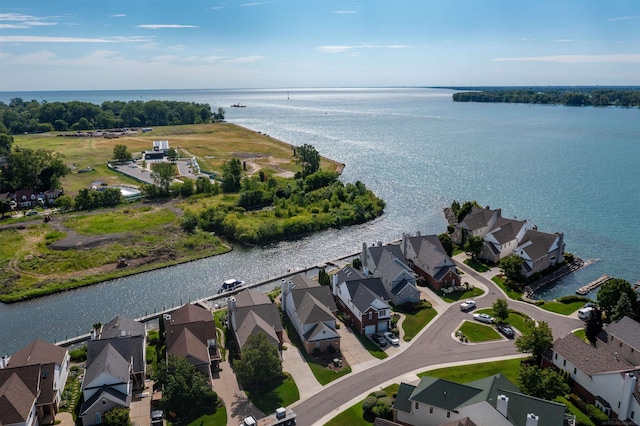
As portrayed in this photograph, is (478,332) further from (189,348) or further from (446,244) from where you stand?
(189,348)

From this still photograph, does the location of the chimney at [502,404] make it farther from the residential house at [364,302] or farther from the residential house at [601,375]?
the residential house at [364,302]

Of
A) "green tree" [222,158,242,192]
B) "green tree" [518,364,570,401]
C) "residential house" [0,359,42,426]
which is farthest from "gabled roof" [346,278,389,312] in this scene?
"green tree" [222,158,242,192]

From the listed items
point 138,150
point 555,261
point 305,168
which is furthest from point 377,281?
point 138,150

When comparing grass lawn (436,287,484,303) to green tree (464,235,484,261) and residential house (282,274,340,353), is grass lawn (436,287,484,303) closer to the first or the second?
green tree (464,235,484,261)

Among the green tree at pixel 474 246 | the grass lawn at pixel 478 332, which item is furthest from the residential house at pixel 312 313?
the green tree at pixel 474 246

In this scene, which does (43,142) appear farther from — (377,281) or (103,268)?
(377,281)

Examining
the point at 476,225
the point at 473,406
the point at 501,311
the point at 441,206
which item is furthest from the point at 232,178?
the point at 473,406
